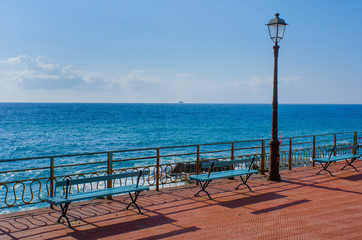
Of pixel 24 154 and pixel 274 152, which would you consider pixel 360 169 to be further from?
pixel 24 154

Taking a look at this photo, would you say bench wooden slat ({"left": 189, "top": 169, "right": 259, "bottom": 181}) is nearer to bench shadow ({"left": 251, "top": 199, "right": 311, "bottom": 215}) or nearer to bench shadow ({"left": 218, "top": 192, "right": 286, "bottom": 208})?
bench shadow ({"left": 218, "top": 192, "right": 286, "bottom": 208})

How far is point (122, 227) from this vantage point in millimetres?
6086

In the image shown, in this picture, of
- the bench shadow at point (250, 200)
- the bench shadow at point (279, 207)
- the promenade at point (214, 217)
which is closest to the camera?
the promenade at point (214, 217)

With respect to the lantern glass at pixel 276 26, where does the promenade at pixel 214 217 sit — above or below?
below

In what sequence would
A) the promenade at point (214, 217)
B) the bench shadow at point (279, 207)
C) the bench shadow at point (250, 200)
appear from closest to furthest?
1. the promenade at point (214, 217)
2. the bench shadow at point (279, 207)
3. the bench shadow at point (250, 200)

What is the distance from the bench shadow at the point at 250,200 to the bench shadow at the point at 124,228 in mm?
1708

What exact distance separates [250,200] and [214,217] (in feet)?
5.40

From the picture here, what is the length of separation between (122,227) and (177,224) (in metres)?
1.01

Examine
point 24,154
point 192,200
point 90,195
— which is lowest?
point 24,154

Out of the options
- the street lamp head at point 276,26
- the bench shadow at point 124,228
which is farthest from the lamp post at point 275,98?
the bench shadow at point 124,228

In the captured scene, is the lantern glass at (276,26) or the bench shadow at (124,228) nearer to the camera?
the bench shadow at (124,228)

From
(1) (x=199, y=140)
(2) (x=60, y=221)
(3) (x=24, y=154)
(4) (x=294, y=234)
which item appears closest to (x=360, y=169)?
(4) (x=294, y=234)

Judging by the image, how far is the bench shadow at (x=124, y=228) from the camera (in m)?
5.68

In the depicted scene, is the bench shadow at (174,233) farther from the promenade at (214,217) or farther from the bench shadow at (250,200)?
the bench shadow at (250,200)
